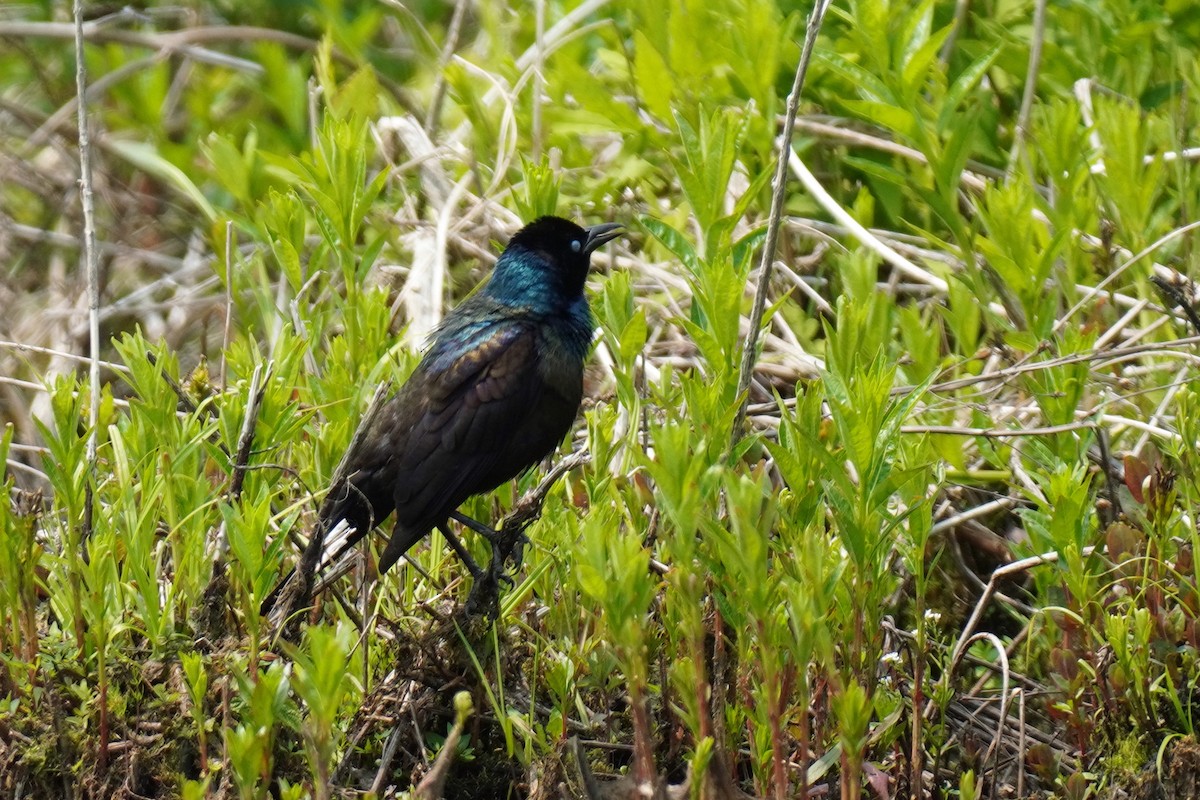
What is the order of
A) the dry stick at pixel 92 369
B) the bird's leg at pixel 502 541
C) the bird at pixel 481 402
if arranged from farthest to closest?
the bird at pixel 481 402 < the bird's leg at pixel 502 541 < the dry stick at pixel 92 369

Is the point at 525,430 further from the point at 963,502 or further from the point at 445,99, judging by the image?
the point at 445,99

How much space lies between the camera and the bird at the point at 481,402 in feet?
13.4

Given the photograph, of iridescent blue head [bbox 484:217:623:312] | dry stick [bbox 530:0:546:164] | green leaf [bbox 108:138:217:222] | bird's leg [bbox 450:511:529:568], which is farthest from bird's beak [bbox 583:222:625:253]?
green leaf [bbox 108:138:217:222]

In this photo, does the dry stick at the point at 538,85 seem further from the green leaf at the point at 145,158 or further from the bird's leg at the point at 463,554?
the bird's leg at the point at 463,554

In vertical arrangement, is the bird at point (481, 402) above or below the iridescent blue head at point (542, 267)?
below

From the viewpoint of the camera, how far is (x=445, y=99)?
6.51 meters

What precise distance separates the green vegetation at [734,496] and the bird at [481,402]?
0.16 m

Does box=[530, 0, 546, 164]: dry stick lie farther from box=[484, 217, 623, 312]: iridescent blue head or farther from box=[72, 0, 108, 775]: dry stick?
box=[72, 0, 108, 775]: dry stick

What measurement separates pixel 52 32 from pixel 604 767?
5.09 m

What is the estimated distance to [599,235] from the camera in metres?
4.93

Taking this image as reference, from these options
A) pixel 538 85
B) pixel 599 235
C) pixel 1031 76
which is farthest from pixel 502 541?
pixel 1031 76

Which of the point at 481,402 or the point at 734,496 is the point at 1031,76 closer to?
the point at 481,402

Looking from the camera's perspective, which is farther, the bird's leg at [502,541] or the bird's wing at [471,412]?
the bird's wing at [471,412]

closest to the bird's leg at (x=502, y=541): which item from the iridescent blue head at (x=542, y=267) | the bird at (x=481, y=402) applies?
the bird at (x=481, y=402)
